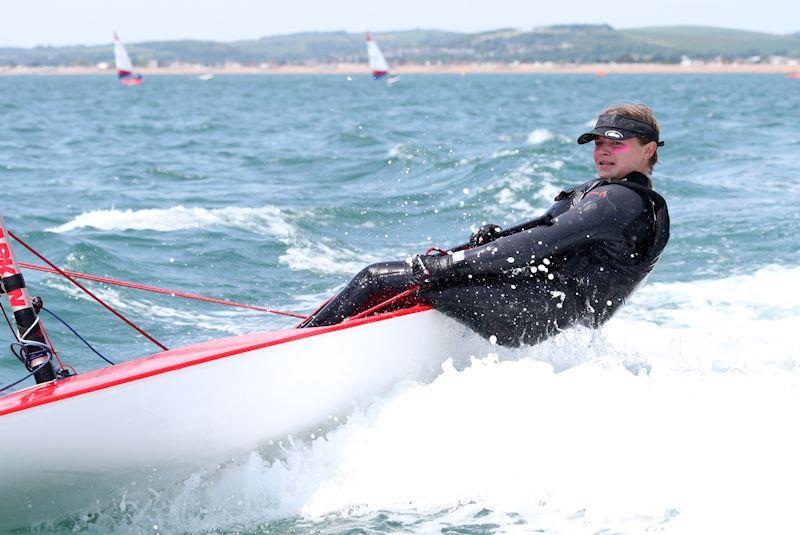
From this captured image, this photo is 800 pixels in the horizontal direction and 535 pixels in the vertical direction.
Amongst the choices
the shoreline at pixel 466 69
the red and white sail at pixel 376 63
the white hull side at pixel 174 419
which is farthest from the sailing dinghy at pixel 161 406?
the shoreline at pixel 466 69

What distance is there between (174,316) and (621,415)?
386cm

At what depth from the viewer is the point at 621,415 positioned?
3893mm

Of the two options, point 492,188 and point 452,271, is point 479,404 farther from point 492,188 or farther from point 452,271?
point 492,188

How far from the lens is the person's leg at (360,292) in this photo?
4219mm

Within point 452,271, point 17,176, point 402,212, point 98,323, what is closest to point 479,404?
point 452,271

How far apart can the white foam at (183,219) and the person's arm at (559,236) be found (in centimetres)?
581

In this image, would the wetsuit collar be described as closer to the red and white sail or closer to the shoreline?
the red and white sail

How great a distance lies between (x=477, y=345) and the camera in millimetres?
4312

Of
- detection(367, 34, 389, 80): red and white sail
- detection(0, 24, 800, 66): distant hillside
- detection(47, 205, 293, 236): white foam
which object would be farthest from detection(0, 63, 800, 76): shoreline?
detection(47, 205, 293, 236): white foam

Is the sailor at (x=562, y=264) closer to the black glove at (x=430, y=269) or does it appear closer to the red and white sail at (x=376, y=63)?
the black glove at (x=430, y=269)

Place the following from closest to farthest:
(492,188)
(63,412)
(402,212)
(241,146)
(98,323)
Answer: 1. (63,412)
2. (98,323)
3. (402,212)
4. (492,188)
5. (241,146)

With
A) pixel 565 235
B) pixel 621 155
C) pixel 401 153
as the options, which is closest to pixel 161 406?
pixel 565 235

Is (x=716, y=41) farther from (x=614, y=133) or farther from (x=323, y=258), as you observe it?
(x=614, y=133)

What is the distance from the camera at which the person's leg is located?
422 centimetres
